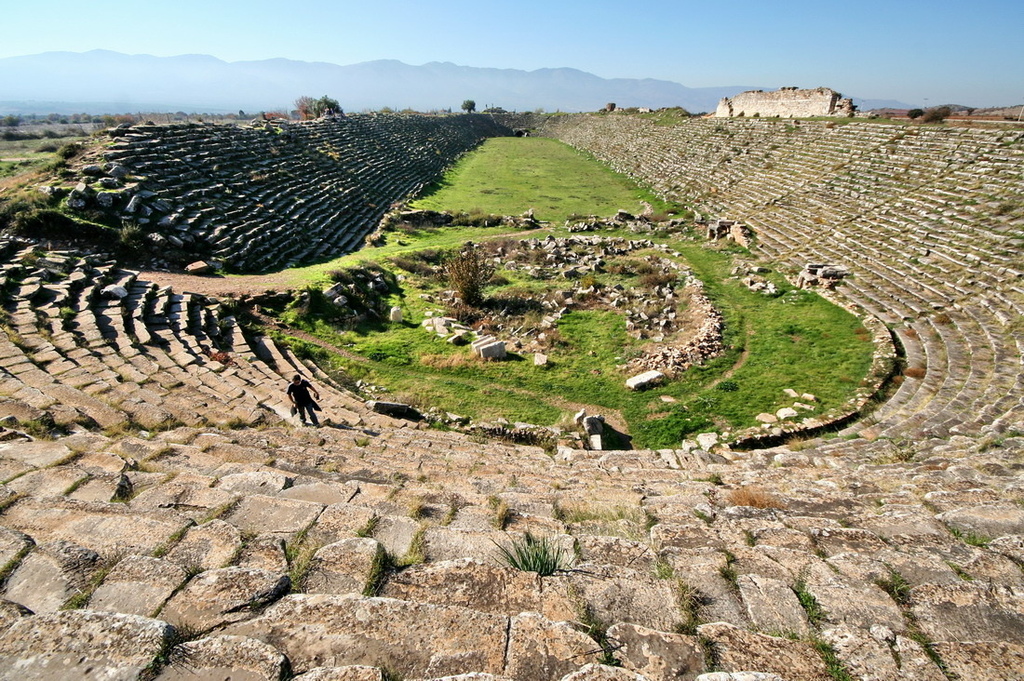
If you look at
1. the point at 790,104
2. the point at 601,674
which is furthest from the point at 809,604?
the point at 790,104

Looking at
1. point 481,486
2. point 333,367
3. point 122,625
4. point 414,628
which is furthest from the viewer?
point 333,367

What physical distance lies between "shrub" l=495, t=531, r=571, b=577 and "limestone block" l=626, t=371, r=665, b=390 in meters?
8.06

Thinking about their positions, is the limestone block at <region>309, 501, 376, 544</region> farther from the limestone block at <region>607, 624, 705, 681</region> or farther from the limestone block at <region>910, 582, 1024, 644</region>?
the limestone block at <region>910, 582, 1024, 644</region>

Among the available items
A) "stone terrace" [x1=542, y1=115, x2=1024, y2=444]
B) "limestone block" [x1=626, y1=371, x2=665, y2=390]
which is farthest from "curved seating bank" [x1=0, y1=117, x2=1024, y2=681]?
"limestone block" [x1=626, y1=371, x2=665, y2=390]

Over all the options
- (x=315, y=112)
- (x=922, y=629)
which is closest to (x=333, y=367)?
(x=922, y=629)

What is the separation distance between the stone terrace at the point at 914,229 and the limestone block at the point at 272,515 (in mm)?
9411

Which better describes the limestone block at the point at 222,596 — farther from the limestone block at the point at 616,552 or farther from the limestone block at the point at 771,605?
the limestone block at the point at 771,605

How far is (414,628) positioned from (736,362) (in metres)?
11.5

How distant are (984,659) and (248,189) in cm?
2393

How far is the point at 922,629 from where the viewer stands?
292 cm

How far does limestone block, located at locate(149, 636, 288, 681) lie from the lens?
2330mm

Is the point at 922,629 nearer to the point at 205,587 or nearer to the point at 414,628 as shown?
the point at 414,628

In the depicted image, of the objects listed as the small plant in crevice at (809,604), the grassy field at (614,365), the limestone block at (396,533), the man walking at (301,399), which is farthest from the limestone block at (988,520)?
the man walking at (301,399)

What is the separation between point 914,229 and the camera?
1702cm
